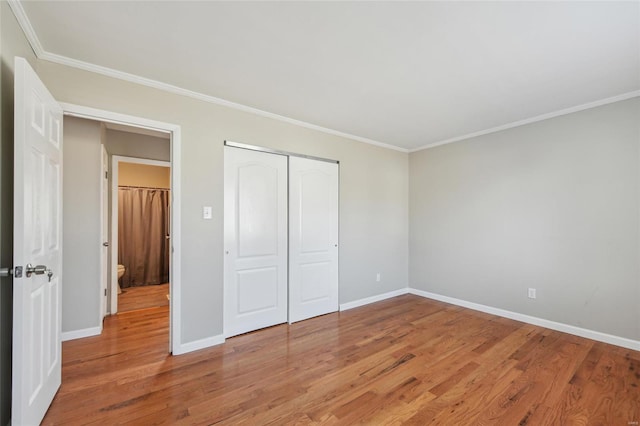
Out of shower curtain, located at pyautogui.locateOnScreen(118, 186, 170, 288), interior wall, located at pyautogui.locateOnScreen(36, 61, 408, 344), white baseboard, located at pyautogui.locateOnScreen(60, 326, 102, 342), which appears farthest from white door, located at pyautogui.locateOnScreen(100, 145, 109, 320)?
shower curtain, located at pyautogui.locateOnScreen(118, 186, 170, 288)

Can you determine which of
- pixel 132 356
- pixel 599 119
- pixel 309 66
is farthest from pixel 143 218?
pixel 599 119

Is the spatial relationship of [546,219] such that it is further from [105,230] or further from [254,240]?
[105,230]

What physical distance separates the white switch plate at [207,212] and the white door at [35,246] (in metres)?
1.05

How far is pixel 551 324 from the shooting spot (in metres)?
3.27

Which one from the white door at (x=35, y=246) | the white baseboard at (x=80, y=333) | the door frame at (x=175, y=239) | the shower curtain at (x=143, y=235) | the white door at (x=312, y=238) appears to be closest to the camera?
the white door at (x=35, y=246)

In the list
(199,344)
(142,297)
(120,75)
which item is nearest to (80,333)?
(199,344)

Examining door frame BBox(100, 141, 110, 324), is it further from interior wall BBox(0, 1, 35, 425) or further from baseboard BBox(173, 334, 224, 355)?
interior wall BBox(0, 1, 35, 425)

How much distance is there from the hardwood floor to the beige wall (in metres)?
3.07

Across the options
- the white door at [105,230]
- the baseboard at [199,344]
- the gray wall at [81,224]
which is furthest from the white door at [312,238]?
the white door at [105,230]

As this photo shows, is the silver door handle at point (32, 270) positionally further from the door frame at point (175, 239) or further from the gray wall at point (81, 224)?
the gray wall at point (81, 224)

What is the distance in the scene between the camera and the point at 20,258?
142cm

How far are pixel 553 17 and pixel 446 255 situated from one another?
3237 millimetres

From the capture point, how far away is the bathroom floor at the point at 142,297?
4.05 m

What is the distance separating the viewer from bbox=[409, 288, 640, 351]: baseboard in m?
2.80
